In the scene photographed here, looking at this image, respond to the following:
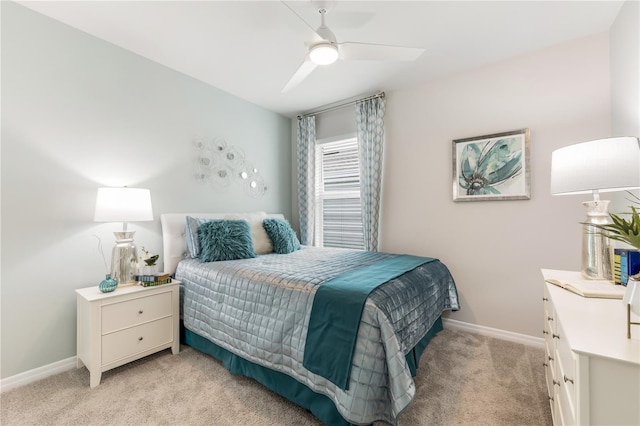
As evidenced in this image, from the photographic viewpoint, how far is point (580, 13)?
196cm

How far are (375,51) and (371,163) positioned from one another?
4.95 ft

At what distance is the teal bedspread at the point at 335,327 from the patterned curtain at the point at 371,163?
1629mm

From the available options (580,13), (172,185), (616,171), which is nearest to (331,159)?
(172,185)

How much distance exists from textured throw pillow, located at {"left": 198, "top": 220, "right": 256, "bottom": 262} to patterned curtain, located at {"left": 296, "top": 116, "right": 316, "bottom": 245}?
4.29 ft

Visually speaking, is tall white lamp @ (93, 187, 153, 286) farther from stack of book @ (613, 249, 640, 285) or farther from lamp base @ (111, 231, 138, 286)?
stack of book @ (613, 249, 640, 285)

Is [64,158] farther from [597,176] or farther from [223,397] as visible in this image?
[597,176]

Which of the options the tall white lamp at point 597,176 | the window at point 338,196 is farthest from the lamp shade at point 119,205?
the tall white lamp at point 597,176

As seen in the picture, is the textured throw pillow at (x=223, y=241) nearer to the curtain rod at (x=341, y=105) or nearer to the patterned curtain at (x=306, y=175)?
the patterned curtain at (x=306, y=175)

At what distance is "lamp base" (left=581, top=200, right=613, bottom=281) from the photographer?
1.40 m

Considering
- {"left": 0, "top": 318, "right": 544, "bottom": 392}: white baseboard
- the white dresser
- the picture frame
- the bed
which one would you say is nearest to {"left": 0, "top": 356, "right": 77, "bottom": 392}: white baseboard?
{"left": 0, "top": 318, "right": 544, "bottom": 392}: white baseboard

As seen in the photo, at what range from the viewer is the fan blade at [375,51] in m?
1.74

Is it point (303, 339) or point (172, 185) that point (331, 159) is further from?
point (303, 339)

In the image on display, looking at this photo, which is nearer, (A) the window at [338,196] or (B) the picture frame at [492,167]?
(B) the picture frame at [492,167]

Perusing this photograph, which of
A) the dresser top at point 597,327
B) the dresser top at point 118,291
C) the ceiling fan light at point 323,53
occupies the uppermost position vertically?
the ceiling fan light at point 323,53
